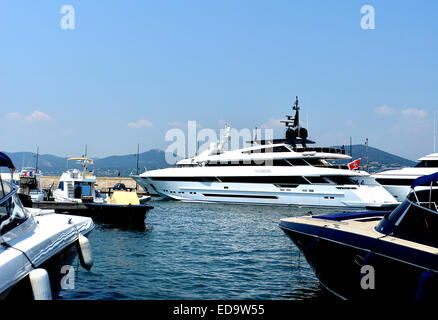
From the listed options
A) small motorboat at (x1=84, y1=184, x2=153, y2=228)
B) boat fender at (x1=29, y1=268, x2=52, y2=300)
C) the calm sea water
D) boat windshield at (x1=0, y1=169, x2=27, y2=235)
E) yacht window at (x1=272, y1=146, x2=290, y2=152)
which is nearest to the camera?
boat fender at (x1=29, y1=268, x2=52, y2=300)

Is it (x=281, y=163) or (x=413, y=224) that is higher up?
(x=281, y=163)

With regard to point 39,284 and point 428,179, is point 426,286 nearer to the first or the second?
point 428,179

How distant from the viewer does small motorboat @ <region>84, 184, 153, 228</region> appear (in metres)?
Answer: 20.0

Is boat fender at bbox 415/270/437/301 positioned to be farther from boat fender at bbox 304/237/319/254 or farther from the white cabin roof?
the white cabin roof

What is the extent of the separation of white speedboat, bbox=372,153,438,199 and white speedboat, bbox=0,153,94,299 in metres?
30.6

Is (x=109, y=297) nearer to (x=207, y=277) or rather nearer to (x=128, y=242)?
(x=207, y=277)

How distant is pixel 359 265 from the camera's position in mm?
7320

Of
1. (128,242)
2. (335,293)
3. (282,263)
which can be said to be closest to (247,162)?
(128,242)

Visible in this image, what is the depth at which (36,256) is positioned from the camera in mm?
5969

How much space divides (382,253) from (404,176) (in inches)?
1197

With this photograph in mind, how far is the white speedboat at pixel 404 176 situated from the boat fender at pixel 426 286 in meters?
30.0
